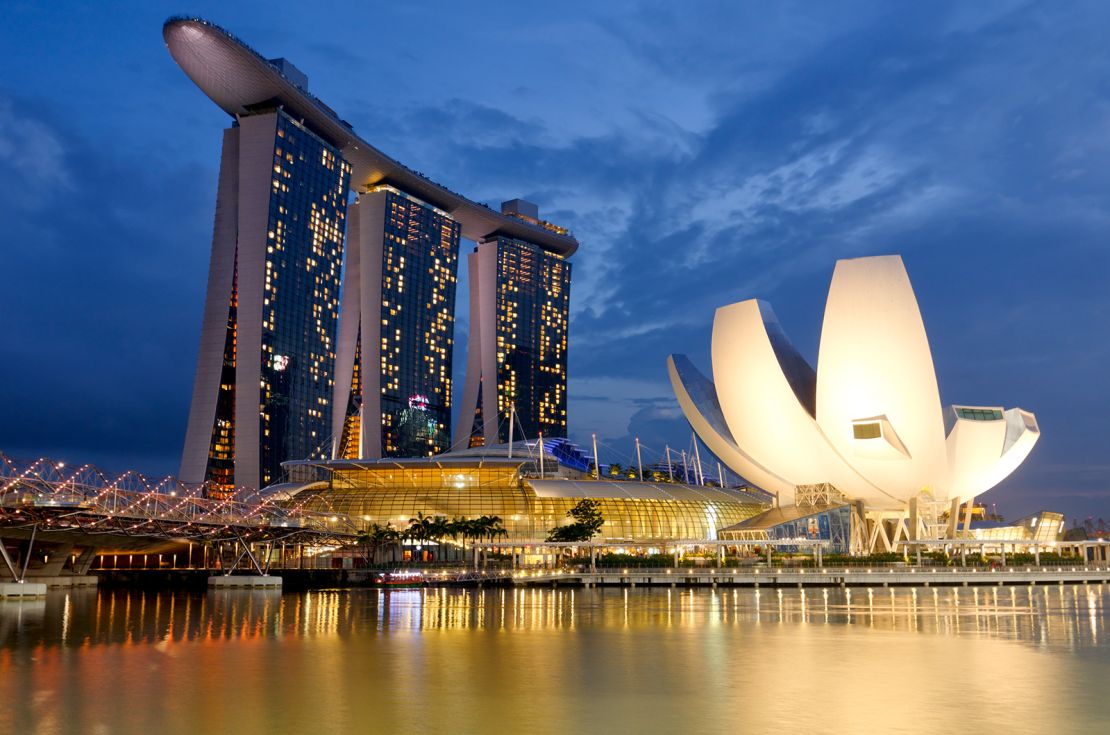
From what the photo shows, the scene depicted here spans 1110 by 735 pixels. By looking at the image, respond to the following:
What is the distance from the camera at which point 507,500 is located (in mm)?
85812

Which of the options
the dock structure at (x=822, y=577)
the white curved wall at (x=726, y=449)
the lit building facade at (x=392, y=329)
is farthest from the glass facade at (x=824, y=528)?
the lit building facade at (x=392, y=329)

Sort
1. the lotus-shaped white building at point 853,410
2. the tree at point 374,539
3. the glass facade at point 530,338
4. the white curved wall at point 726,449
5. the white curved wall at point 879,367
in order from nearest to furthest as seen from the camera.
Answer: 1. the white curved wall at point 879,367
2. the lotus-shaped white building at point 853,410
3. the tree at point 374,539
4. the white curved wall at point 726,449
5. the glass facade at point 530,338

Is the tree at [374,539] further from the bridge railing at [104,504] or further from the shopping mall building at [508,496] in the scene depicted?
the bridge railing at [104,504]

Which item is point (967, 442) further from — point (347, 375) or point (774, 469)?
point (347, 375)

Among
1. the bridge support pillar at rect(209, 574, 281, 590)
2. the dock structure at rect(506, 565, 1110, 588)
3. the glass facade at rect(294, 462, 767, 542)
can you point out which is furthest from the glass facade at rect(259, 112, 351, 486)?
the dock structure at rect(506, 565, 1110, 588)

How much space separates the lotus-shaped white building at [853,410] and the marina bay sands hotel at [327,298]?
50.2 m

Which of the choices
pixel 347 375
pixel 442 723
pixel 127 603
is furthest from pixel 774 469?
pixel 347 375

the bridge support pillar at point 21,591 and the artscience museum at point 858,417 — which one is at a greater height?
the artscience museum at point 858,417

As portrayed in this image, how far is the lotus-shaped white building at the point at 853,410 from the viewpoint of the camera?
203 ft

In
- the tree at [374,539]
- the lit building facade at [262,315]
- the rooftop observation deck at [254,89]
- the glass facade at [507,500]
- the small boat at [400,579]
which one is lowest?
the small boat at [400,579]

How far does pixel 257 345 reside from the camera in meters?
104

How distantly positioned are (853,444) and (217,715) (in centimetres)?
5648

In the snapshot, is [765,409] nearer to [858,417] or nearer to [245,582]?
[858,417]

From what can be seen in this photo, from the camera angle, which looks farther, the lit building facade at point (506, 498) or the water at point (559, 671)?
the lit building facade at point (506, 498)
